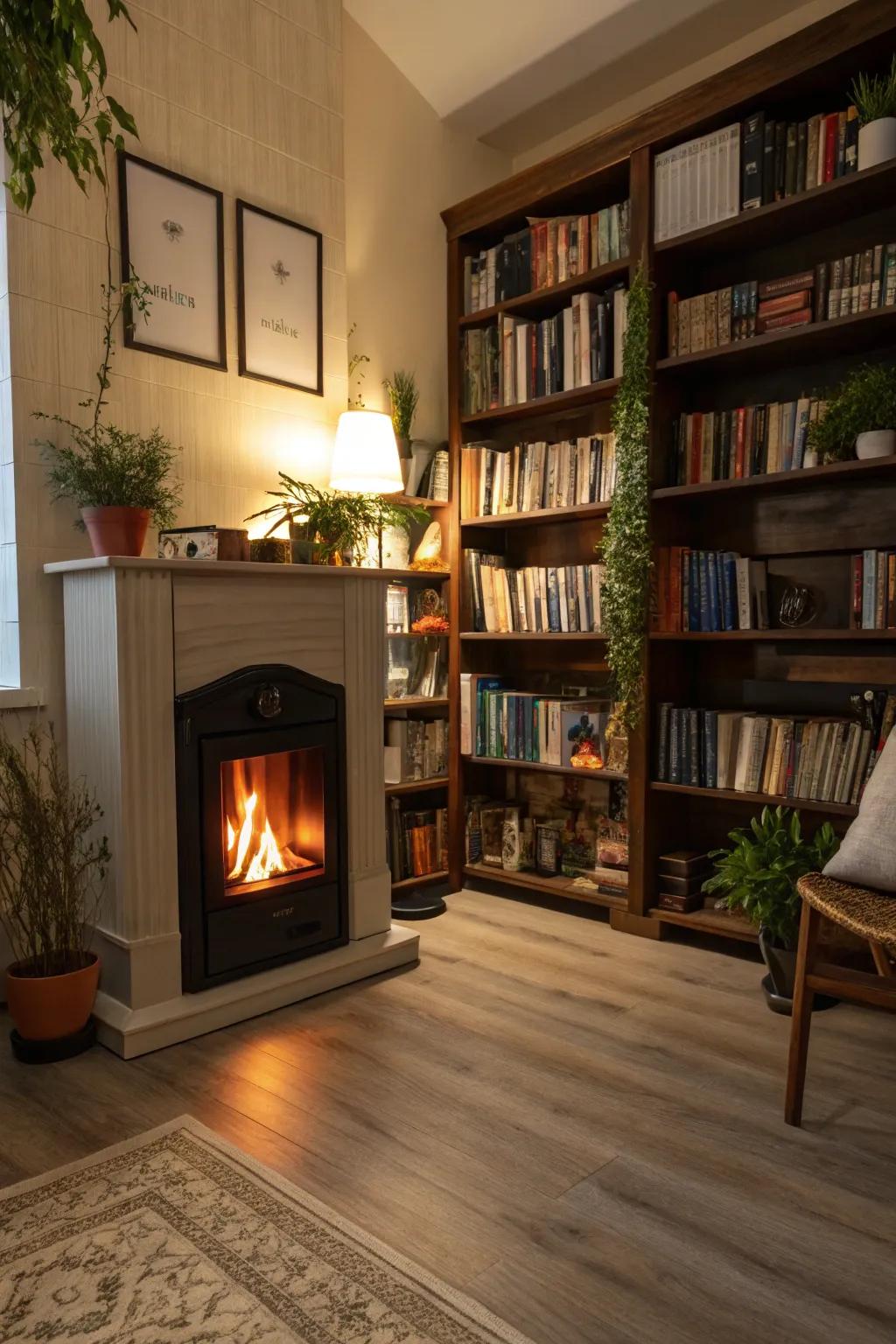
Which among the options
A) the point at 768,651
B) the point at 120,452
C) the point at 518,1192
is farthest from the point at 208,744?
the point at 768,651

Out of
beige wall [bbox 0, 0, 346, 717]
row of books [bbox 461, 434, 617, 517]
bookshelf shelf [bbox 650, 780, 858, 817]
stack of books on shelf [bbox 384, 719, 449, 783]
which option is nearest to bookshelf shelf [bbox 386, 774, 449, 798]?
stack of books on shelf [bbox 384, 719, 449, 783]

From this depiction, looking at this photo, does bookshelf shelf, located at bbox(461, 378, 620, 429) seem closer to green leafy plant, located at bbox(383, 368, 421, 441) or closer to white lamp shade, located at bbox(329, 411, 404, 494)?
green leafy plant, located at bbox(383, 368, 421, 441)

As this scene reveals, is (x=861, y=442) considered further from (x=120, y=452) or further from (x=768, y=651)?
(x=120, y=452)

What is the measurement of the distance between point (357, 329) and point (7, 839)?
2116 mm

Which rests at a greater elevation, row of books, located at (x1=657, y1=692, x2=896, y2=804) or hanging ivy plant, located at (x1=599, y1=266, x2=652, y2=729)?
hanging ivy plant, located at (x1=599, y1=266, x2=652, y2=729)

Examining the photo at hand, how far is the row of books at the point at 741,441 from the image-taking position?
278 cm

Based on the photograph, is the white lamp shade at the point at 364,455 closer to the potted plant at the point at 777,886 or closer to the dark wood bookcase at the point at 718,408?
the dark wood bookcase at the point at 718,408

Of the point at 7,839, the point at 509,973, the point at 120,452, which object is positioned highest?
the point at 120,452

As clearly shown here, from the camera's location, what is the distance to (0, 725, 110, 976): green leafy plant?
230 cm

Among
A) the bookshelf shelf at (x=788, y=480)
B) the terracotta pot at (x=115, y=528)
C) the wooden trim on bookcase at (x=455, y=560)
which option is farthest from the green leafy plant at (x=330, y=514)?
the bookshelf shelf at (x=788, y=480)

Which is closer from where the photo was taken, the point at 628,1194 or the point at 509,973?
the point at 628,1194

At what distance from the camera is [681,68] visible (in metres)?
3.29

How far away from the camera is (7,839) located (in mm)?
2541

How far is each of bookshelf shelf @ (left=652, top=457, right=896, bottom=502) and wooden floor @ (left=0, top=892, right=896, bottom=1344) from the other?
56.4 inches
